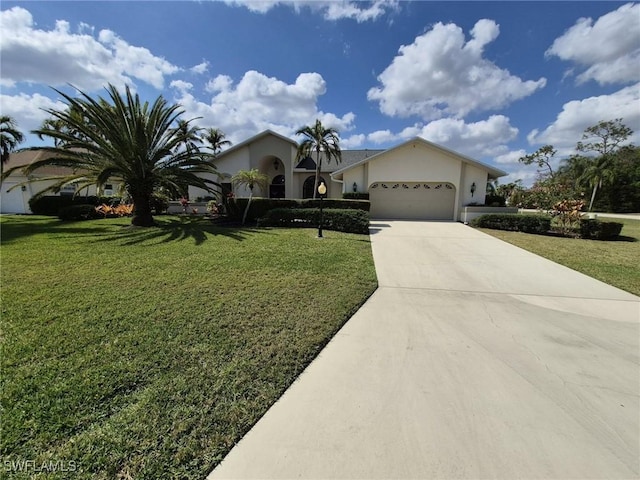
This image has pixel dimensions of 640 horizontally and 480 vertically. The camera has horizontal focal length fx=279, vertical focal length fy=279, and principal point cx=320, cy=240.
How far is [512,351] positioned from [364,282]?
9.70ft

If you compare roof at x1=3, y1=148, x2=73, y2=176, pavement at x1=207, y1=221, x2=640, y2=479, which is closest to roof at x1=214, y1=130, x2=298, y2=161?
roof at x1=3, y1=148, x2=73, y2=176

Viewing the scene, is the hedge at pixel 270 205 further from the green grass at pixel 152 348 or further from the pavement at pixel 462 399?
the pavement at pixel 462 399

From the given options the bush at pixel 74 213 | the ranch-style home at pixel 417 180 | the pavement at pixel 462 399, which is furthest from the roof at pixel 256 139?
the pavement at pixel 462 399

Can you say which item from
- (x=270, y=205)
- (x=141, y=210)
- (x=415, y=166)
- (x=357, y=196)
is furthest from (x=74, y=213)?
(x=415, y=166)

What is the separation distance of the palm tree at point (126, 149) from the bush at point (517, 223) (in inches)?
582

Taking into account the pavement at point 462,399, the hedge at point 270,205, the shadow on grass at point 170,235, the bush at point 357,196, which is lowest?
the pavement at point 462,399

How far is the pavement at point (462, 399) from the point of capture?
6.66 feet

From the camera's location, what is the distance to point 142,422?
7.54ft

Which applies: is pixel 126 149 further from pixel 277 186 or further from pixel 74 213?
pixel 277 186

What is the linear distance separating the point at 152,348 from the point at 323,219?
1025cm

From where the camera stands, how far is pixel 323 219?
42.9ft

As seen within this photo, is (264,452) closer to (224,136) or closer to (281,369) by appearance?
(281,369)

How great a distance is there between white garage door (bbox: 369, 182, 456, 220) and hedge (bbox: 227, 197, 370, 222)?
4352 millimetres

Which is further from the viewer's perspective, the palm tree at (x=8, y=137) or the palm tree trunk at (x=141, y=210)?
the palm tree at (x=8, y=137)
